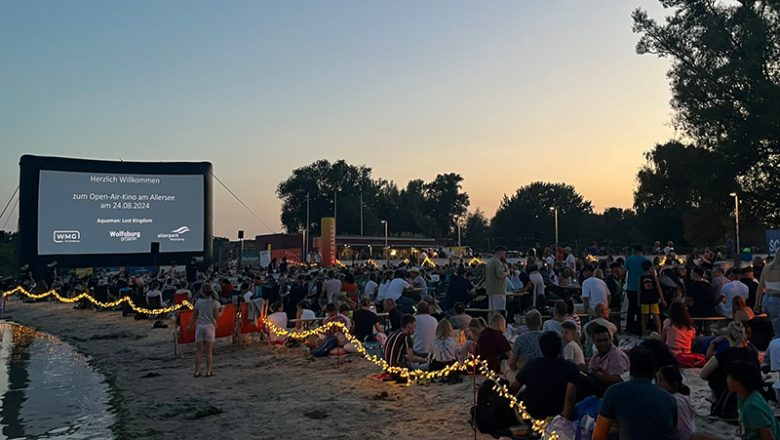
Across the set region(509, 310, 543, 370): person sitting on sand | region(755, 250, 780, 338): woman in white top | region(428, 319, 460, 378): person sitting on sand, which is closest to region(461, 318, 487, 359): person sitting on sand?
region(428, 319, 460, 378): person sitting on sand

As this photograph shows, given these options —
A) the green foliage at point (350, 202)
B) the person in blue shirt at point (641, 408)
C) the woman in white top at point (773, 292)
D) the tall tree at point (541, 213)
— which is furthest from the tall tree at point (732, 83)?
the green foliage at point (350, 202)

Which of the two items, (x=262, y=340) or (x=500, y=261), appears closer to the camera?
(x=500, y=261)

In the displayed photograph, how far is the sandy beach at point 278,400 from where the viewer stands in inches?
274

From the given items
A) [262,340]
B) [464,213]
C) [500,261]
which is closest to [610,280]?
[500,261]

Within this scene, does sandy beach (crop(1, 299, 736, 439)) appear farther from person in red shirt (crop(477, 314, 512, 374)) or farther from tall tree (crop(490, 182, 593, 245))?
tall tree (crop(490, 182, 593, 245))

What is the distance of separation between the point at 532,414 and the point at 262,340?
385 inches

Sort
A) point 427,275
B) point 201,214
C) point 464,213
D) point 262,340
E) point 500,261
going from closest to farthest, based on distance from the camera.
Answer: point 500,261
point 262,340
point 427,275
point 201,214
point 464,213

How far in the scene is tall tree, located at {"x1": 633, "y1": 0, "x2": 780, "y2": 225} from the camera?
27.2m

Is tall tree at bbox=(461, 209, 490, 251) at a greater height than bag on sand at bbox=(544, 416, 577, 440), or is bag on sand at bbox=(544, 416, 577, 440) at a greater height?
tall tree at bbox=(461, 209, 490, 251)

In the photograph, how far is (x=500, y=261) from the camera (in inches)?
440

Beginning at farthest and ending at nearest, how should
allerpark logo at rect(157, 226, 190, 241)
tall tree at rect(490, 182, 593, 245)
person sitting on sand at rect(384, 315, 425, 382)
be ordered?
tall tree at rect(490, 182, 593, 245)
allerpark logo at rect(157, 226, 190, 241)
person sitting on sand at rect(384, 315, 425, 382)

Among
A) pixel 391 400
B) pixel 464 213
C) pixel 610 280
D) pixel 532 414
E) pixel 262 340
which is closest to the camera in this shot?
pixel 532 414

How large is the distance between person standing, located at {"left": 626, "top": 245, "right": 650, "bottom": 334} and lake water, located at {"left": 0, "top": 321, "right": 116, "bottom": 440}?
8.35 metres

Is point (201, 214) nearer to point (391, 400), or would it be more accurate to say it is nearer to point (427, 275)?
point (427, 275)
